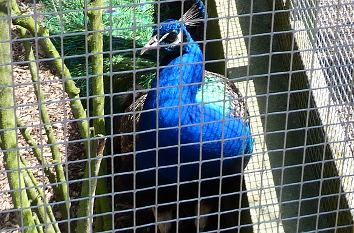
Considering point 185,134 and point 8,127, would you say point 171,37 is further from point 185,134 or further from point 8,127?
point 8,127

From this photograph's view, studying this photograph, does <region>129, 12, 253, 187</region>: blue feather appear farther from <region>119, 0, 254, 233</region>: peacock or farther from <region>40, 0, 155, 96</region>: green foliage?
<region>40, 0, 155, 96</region>: green foliage

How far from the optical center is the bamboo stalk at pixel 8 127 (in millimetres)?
2496

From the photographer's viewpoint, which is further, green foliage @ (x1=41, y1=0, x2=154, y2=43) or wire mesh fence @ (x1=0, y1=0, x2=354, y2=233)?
green foliage @ (x1=41, y1=0, x2=154, y2=43)

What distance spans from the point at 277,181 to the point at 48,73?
1.95 meters

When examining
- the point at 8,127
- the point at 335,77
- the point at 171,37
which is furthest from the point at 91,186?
the point at 335,77

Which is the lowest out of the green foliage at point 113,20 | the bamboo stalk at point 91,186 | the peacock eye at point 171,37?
the bamboo stalk at point 91,186

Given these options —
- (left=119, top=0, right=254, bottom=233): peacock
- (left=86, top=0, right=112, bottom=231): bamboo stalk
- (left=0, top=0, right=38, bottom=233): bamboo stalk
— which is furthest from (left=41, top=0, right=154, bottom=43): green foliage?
(left=0, top=0, right=38, bottom=233): bamboo stalk

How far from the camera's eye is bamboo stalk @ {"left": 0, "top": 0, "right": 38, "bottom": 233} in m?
2.50

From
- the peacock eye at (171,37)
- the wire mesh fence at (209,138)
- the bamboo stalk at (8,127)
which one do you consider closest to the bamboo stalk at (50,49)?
the wire mesh fence at (209,138)

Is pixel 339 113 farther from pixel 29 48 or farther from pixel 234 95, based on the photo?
pixel 29 48

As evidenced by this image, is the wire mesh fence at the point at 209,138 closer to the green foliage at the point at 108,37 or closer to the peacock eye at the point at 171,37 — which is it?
the peacock eye at the point at 171,37

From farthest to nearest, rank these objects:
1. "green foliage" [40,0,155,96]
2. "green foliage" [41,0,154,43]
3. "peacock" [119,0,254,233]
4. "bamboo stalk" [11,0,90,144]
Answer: "green foliage" [41,0,154,43]
"green foliage" [40,0,155,96]
"peacock" [119,0,254,233]
"bamboo stalk" [11,0,90,144]

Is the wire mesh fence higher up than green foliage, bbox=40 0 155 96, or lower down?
lower down

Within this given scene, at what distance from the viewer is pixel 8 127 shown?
2695mm
